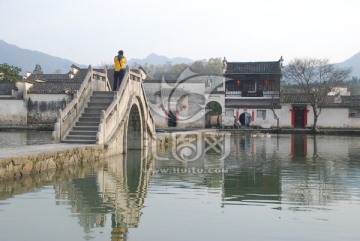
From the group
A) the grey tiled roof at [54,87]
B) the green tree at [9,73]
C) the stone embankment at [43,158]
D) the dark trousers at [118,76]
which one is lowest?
the stone embankment at [43,158]

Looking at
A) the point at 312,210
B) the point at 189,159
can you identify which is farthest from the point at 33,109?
the point at 312,210

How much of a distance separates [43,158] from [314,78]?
4188cm

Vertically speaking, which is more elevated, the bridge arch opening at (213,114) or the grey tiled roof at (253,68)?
the grey tiled roof at (253,68)

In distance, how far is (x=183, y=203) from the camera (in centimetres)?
1032

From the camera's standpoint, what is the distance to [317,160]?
20.0 metres

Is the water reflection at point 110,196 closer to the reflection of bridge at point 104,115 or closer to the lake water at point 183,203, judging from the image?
the lake water at point 183,203

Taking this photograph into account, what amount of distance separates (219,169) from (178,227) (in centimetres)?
859

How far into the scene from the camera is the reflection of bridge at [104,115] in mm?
17312

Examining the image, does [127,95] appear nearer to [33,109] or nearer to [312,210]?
[312,210]

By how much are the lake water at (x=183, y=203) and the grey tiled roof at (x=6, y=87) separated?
31.4 meters

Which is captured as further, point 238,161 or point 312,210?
point 238,161

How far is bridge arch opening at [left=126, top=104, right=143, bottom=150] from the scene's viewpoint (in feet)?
71.6

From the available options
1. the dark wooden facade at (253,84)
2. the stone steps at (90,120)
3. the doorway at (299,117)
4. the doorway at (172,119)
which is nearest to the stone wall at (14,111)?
the doorway at (172,119)

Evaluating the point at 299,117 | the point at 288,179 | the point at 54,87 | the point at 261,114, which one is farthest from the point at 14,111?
the point at 288,179
